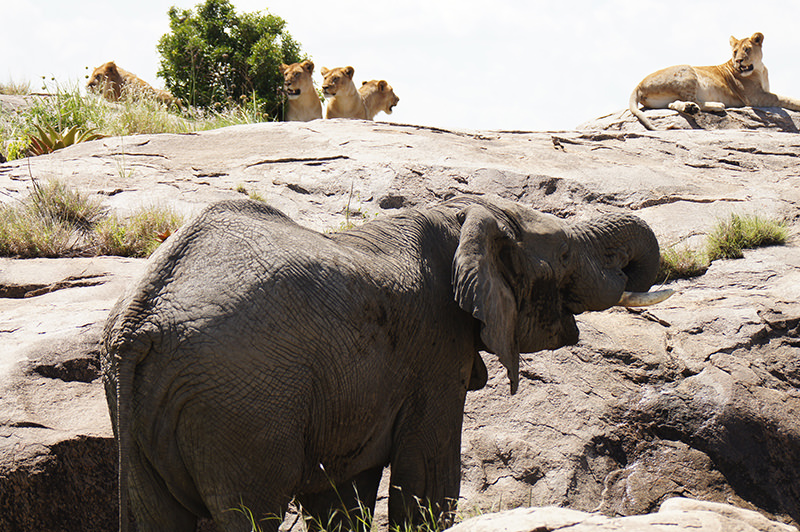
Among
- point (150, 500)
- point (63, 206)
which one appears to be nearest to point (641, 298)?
point (150, 500)

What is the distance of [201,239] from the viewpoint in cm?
364

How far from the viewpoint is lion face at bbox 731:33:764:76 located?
17.2 m

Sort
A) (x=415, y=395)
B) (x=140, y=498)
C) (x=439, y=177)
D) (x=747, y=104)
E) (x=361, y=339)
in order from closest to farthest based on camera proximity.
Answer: (x=140, y=498) < (x=361, y=339) < (x=415, y=395) < (x=439, y=177) < (x=747, y=104)

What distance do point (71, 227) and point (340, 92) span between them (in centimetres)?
1164

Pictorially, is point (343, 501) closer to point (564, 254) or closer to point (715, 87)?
point (564, 254)

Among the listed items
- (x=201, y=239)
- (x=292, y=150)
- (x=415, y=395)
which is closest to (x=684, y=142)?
(x=292, y=150)

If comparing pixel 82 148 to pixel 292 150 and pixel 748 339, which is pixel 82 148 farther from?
A: pixel 748 339

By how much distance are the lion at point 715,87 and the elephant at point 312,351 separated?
10661 mm

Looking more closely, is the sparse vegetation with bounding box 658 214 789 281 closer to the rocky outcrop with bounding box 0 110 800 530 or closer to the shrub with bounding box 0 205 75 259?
the rocky outcrop with bounding box 0 110 800 530

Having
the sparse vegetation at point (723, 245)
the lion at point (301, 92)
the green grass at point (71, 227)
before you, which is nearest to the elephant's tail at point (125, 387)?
the green grass at point (71, 227)

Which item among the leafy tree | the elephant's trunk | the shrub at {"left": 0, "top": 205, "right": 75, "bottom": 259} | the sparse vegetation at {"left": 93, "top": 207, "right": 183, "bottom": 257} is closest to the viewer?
the elephant's trunk

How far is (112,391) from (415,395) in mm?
1422

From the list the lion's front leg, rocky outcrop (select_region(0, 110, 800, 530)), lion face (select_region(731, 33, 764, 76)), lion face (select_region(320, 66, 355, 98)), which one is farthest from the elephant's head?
lion face (select_region(320, 66, 355, 98))

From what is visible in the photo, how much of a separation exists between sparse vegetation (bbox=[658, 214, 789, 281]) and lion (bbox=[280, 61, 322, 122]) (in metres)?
11.7
